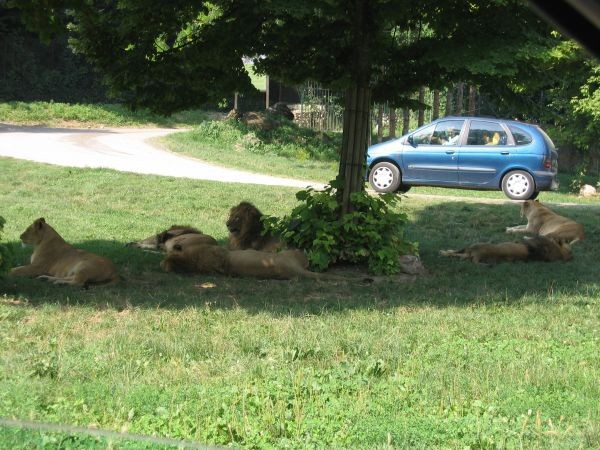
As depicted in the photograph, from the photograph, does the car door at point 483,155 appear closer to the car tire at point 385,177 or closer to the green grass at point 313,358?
the car tire at point 385,177

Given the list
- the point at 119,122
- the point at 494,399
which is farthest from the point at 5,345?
the point at 119,122

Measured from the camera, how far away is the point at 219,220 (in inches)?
608

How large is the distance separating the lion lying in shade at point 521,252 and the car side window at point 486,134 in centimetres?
826

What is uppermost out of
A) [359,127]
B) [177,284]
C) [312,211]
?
[359,127]

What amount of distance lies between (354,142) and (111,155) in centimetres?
1552

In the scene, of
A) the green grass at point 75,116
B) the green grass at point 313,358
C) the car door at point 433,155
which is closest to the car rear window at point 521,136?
the car door at point 433,155

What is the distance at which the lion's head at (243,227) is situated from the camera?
1202cm

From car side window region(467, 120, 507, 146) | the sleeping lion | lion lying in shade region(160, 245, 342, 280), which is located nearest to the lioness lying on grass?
lion lying in shade region(160, 245, 342, 280)

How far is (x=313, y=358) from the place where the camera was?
20.7 ft

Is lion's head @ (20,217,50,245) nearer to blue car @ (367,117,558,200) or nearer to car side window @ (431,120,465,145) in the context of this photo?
blue car @ (367,117,558,200)

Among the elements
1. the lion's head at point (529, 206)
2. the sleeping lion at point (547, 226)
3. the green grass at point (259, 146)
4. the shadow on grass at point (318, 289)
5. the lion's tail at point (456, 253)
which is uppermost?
the green grass at point (259, 146)

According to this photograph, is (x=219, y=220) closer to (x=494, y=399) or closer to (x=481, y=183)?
(x=481, y=183)

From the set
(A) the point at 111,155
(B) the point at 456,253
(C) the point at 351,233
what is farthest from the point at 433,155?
(A) the point at 111,155

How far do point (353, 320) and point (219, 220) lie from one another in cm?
810
